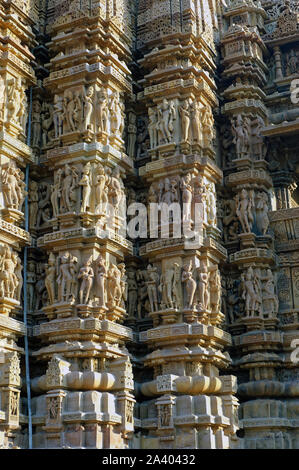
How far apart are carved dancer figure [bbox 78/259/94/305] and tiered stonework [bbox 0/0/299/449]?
0.05 m

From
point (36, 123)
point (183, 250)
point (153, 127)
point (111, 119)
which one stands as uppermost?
point (36, 123)

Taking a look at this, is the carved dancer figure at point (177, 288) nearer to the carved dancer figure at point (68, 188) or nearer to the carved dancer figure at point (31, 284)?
the carved dancer figure at point (68, 188)

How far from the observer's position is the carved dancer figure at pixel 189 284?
1606cm

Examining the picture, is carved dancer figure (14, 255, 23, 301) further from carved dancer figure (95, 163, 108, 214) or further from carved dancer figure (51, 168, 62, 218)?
carved dancer figure (95, 163, 108, 214)

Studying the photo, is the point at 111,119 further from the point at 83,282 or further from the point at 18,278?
the point at 18,278

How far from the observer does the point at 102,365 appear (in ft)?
50.2

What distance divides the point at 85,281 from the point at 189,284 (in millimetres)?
2387

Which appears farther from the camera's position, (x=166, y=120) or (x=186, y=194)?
(x=166, y=120)

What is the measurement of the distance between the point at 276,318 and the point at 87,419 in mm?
5523

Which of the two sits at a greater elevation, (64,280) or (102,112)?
(102,112)

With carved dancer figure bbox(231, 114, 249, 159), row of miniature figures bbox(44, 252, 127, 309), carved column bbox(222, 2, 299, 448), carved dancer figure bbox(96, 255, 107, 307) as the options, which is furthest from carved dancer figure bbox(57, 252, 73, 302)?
carved dancer figure bbox(231, 114, 249, 159)

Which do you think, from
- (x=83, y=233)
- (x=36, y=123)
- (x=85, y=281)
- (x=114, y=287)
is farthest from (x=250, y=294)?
(x=36, y=123)

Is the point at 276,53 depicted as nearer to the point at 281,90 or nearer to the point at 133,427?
the point at 281,90

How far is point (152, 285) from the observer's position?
16.7 meters
